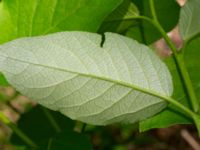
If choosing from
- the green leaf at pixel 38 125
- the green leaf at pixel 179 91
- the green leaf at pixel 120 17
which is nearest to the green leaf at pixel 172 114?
the green leaf at pixel 179 91

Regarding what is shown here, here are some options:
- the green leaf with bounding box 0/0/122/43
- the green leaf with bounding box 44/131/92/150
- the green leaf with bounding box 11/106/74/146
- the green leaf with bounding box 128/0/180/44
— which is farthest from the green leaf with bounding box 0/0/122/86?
the green leaf with bounding box 11/106/74/146

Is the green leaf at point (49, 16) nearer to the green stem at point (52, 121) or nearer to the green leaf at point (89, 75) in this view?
the green leaf at point (89, 75)

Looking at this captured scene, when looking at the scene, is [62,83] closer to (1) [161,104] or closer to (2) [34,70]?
(2) [34,70]

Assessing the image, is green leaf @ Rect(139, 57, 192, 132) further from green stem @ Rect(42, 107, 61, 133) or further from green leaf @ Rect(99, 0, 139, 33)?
green stem @ Rect(42, 107, 61, 133)

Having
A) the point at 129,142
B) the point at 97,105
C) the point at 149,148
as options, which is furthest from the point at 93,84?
the point at 149,148

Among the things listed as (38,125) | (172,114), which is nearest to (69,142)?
(172,114)

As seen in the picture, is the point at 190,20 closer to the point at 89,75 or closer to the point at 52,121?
the point at 89,75

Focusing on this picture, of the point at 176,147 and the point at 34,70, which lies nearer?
the point at 34,70

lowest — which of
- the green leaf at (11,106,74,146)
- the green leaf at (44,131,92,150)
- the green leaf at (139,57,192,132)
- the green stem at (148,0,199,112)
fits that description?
the green leaf at (11,106,74,146)
